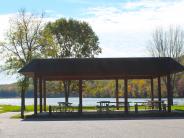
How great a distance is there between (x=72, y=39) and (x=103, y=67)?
97.4 feet

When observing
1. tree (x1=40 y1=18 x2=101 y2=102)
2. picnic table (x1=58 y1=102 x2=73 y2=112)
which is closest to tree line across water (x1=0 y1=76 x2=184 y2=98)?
tree (x1=40 y1=18 x2=101 y2=102)

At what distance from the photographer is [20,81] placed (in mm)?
53156

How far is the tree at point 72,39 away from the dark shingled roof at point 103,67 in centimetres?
2606

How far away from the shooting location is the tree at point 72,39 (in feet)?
207

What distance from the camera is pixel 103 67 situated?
114 ft

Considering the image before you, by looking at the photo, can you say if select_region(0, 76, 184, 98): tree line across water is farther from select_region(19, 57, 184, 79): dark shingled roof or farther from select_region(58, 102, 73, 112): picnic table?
select_region(19, 57, 184, 79): dark shingled roof

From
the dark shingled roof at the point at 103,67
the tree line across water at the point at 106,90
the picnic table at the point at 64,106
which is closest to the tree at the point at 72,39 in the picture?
the tree line across water at the point at 106,90

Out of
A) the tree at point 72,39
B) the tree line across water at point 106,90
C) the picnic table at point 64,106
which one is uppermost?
the tree at point 72,39

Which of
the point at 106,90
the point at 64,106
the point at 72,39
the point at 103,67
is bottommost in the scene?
the point at 64,106

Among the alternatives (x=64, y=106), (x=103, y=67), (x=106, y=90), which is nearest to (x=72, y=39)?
(x=64, y=106)

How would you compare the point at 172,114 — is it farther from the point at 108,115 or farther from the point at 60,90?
the point at 60,90

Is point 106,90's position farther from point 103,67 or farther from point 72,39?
point 103,67

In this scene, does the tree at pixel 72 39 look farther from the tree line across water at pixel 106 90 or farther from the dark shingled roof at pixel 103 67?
the dark shingled roof at pixel 103 67

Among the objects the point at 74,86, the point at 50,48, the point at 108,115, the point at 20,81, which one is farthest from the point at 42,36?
the point at 108,115
